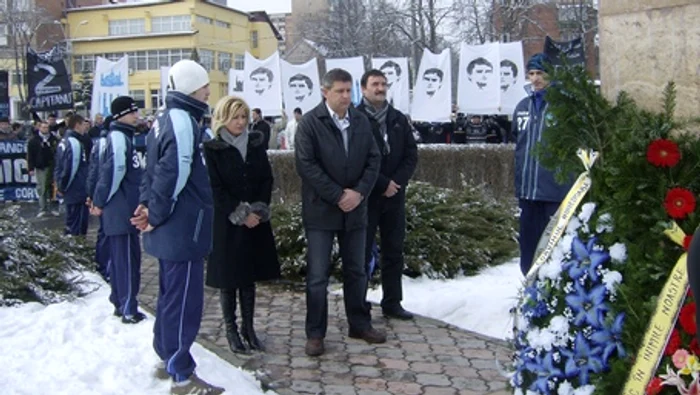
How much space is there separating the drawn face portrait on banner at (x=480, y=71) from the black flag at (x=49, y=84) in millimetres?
8327

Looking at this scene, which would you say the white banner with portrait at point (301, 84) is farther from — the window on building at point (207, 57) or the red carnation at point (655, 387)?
the window on building at point (207, 57)

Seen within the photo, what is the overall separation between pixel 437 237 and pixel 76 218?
15.7 ft

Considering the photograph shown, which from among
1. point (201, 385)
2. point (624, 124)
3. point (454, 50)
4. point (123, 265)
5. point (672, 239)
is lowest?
point (201, 385)

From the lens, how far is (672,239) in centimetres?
283

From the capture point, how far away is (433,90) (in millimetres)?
17500

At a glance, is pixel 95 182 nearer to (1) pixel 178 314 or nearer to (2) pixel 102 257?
(2) pixel 102 257

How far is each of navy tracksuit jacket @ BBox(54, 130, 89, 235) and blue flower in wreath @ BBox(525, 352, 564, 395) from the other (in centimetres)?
789

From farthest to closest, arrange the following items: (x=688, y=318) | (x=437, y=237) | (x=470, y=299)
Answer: (x=437, y=237), (x=470, y=299), (x=688, y=318)

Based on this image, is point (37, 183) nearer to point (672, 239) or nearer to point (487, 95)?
point (487, 95)

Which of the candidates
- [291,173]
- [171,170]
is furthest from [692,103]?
[291,173]

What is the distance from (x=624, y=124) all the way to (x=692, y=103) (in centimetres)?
43

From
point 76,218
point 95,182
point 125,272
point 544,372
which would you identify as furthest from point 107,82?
point 544,372

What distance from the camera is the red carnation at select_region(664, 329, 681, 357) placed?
2773 millimetres

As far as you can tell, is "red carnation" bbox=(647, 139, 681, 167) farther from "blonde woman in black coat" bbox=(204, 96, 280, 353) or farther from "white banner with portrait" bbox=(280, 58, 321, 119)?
"white banner with portrait" bbox=(280, 58, 321, 119)
